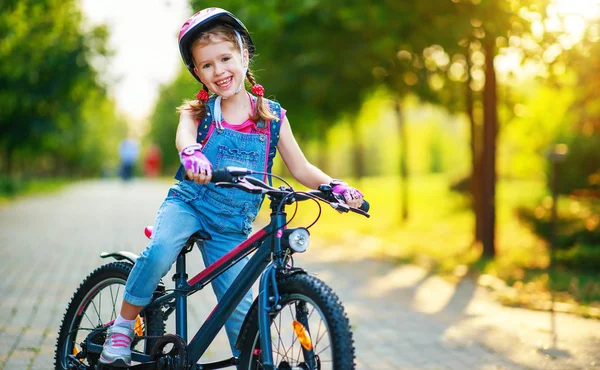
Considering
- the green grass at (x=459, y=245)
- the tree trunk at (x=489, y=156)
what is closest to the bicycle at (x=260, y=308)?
the green grass at (x=459, y=245)

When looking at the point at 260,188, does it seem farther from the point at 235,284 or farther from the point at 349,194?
the point at 235,284

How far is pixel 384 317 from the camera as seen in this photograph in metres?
6.66

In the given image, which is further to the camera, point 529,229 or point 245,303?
point 529,229

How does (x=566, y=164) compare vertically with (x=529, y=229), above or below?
above

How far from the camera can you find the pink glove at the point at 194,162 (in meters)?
2.92

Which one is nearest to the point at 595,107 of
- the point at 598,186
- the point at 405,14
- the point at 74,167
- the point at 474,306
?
the point at 598,186

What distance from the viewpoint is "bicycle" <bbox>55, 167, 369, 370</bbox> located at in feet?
9.59

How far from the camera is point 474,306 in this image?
23.9 feet

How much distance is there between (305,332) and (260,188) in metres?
0.59

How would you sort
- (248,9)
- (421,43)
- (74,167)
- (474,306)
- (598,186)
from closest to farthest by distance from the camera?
1. (474,306)
2. (248,9)
3. (421,43)
4. (598,186)
5. (74,167)

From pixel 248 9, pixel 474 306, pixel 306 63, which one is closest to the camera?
pixel 474 306

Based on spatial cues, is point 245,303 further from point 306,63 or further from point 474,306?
point 306,63

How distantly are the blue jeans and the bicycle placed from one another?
89mm

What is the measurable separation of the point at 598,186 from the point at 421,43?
12.4 ft
